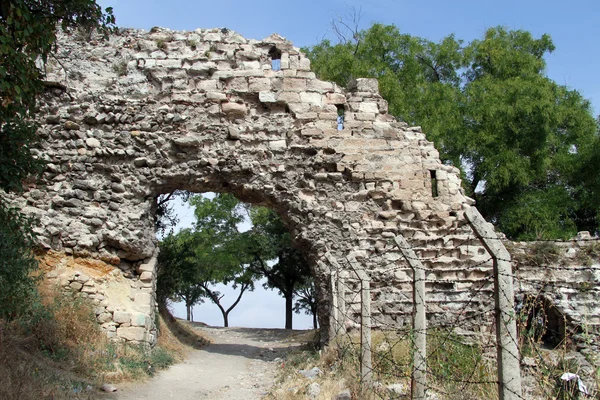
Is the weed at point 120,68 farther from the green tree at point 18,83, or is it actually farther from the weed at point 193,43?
the green tree at point 18,83

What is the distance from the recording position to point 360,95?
10.2m

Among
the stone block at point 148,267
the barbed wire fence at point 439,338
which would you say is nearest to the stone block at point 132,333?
the stone block at point 148,267

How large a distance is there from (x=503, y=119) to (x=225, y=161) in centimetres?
1204

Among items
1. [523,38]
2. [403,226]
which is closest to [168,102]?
[403,226]

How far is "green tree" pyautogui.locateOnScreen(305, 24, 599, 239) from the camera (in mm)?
18047

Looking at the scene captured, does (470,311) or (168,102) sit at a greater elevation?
(168,102)

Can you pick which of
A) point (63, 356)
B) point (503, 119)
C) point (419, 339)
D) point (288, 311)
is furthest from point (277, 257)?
point (419, 339)

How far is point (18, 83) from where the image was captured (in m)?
5.35

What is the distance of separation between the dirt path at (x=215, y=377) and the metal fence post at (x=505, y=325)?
15.2ft

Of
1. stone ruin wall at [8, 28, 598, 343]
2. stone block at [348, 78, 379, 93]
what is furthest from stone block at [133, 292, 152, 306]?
stone block at [348, 78, 379, 93]

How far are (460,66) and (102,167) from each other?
17077 millimetres

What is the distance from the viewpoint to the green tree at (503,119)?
711 inches

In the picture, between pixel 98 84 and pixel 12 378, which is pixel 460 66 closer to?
pixel 98 84

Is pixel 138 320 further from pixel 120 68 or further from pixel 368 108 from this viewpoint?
pixel 368 108
